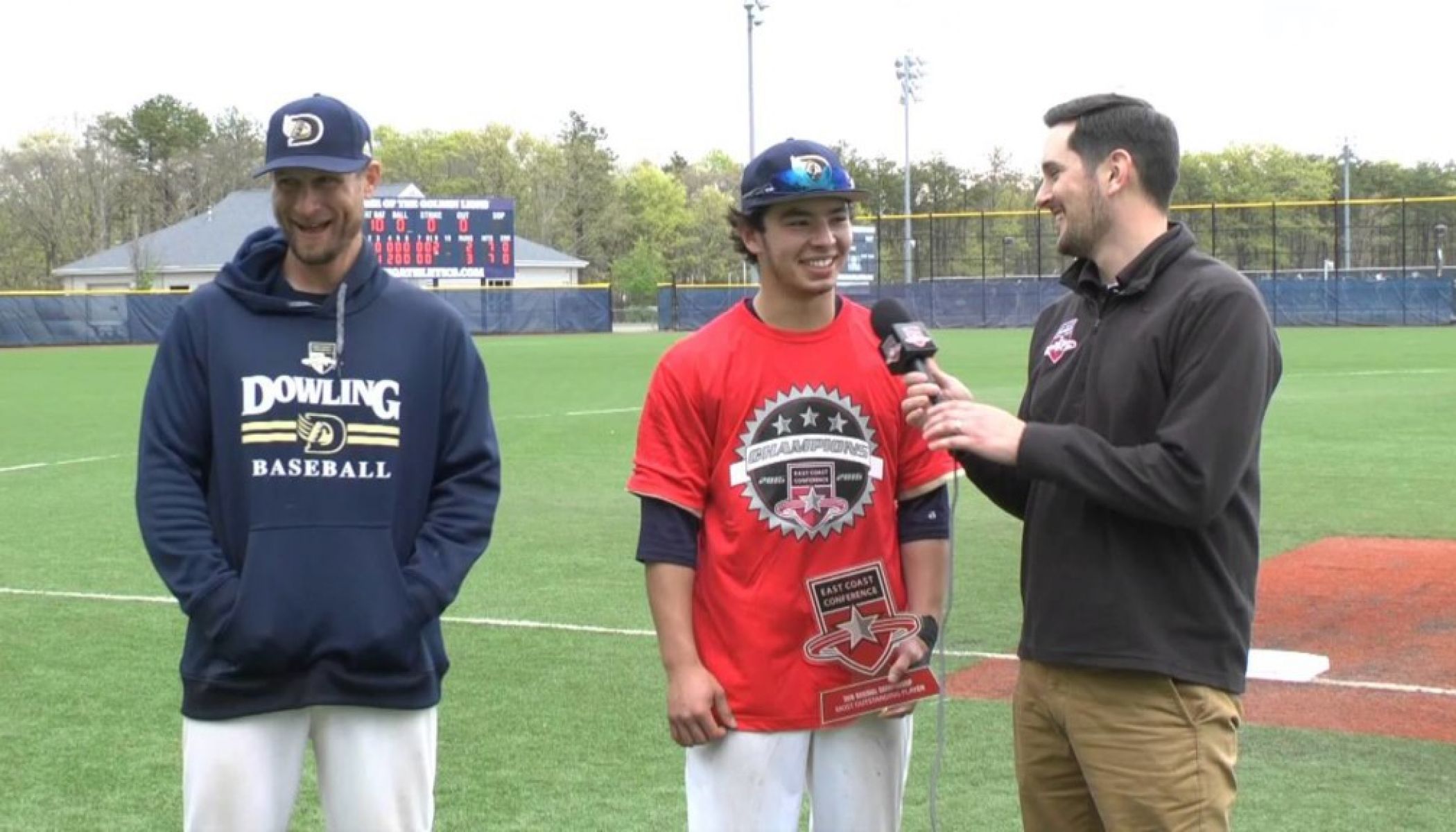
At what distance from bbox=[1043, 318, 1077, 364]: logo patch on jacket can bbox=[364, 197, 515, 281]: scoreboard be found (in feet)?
167

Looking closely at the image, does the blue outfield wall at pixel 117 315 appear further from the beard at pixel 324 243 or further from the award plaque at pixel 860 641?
the award plaque at pixel 860 641

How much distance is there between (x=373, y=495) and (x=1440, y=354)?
32.7 m

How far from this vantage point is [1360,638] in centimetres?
843

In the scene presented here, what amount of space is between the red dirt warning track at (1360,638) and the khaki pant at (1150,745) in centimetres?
363

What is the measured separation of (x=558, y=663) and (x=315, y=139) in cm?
481

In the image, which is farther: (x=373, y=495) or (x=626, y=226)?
(x=626, y=226)

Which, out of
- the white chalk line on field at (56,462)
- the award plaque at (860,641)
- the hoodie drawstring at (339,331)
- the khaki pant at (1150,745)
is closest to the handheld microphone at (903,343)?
the award plaque at (860,641)

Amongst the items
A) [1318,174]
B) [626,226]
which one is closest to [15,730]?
[626,226]

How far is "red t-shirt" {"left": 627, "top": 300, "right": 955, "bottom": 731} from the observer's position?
12.1 feet

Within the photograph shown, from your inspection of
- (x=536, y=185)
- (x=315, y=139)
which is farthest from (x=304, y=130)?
(x=536, y=185)

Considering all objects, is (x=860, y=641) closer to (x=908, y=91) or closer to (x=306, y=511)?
(x=306, y=511)

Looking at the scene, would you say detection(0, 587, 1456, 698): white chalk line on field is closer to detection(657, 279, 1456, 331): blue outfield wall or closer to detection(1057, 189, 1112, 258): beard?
detection(1057, 189, 1112, 258): beard

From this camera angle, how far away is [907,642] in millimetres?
3742

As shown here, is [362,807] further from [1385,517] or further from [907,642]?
[1385,517]
